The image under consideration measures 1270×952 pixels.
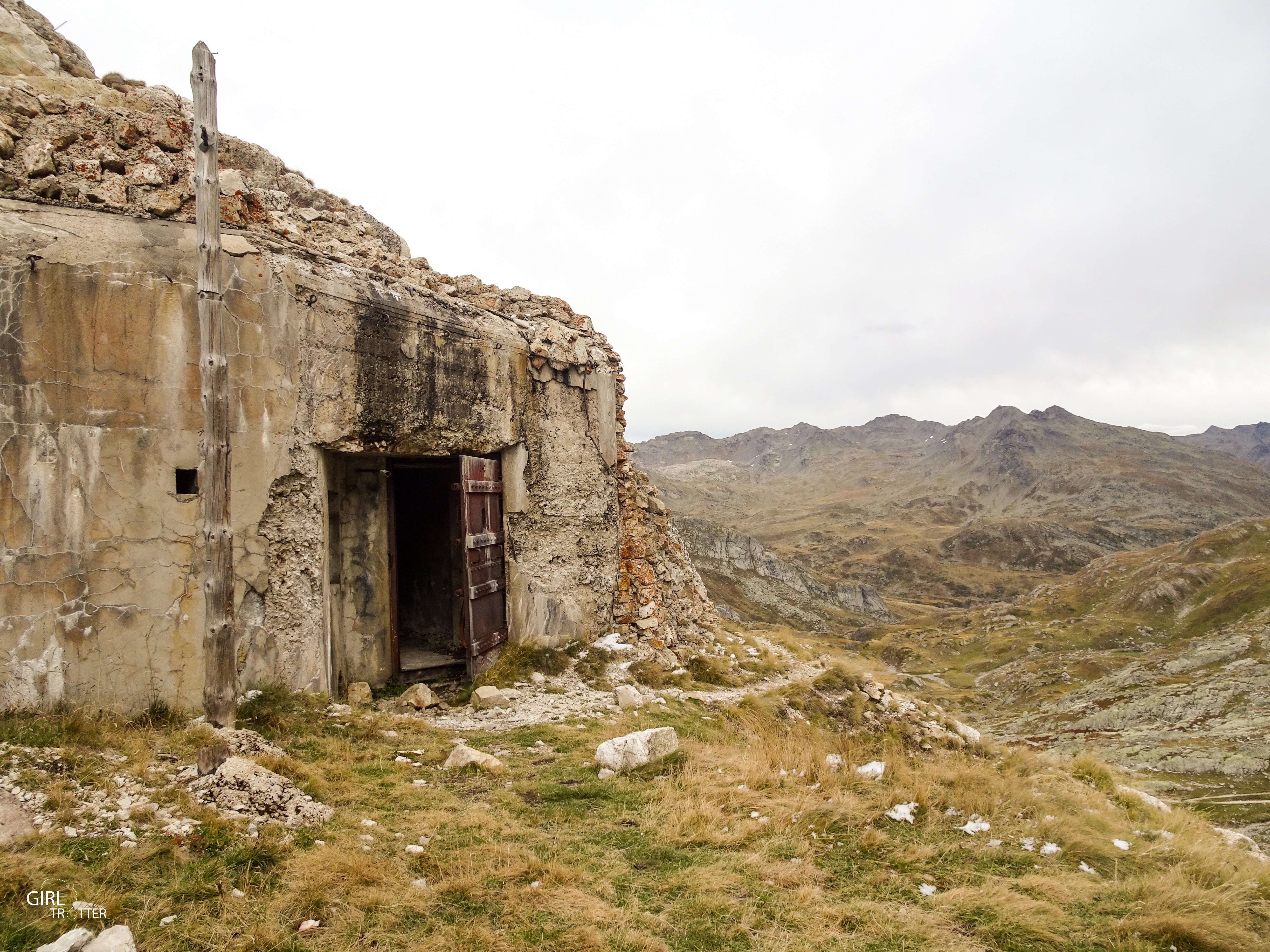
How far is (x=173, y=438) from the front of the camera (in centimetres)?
642

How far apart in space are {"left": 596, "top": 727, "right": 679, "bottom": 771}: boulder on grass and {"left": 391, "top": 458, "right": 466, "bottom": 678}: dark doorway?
543 centimetres

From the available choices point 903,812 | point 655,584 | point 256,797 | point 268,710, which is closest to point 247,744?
point 268,710

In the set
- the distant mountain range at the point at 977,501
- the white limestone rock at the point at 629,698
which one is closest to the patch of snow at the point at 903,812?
the white limestone rock at the point at 629,698

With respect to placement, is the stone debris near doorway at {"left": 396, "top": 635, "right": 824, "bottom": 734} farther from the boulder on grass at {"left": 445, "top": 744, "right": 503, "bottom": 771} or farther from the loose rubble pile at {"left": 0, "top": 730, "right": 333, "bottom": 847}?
the loose rubble pile at {"left": 0, "top": 730, "right": 333, "bottom": 847}

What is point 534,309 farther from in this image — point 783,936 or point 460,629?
point 783,936

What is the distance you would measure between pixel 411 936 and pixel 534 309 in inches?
363

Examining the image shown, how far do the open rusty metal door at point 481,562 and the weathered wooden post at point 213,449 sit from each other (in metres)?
3.11

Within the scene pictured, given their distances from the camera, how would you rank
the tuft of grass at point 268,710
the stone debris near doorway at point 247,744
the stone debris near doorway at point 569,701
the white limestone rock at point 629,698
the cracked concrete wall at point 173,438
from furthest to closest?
the white limestone rock at point 629,698 → the stone debris near doorway at point 569,701 → the tuft of grass at point 268,710 → the cracked concrete wall at point 173,438 → the stone debris near doorway at point 247,744

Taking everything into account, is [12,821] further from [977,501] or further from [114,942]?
[977,501]

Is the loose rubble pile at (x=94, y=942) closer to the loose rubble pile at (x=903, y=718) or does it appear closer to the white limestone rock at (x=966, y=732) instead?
the loose rubble pile at (x=903, y=718)

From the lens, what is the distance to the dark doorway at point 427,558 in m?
11.6

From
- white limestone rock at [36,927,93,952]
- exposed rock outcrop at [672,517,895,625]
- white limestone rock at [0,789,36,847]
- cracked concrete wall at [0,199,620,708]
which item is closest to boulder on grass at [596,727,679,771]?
cracked concrete wall at [0,199,620,708]

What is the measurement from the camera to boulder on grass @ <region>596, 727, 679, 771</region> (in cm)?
611

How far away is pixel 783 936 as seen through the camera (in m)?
3.59
